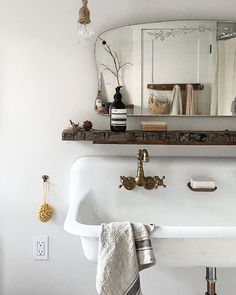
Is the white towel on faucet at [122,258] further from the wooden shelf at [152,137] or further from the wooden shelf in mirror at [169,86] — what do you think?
the wooden shelf in mirror at [169,86]

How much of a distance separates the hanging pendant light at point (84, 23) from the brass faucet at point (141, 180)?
0.58 meters

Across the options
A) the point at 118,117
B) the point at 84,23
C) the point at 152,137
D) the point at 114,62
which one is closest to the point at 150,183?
the point at 152,137

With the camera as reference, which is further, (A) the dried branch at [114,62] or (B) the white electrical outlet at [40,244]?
(B) the white electrical outlet at [40,244]

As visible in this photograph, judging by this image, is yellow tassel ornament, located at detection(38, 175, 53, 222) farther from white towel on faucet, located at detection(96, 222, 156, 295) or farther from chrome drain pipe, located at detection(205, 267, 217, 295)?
chrome drain pipe, located at detection(205, 267, 217, 295)

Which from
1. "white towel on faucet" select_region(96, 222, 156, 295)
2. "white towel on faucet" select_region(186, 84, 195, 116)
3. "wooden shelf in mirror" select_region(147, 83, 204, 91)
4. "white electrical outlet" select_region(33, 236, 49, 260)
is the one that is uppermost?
"wooden shelf in mirror" select_region(147, 83, 204, 91)

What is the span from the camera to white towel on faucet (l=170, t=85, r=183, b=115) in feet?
6.08

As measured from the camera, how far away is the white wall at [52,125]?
1.85 m

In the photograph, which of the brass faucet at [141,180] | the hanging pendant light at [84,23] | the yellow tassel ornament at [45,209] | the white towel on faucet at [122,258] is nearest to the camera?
the white towel on faucet at [122,258]

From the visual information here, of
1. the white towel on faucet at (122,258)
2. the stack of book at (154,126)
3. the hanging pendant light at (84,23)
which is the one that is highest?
the hanging pendant light at (84,23)

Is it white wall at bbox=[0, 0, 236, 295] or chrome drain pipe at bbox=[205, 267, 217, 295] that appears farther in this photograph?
white wall at bbox=[0, 0, 236, 295]

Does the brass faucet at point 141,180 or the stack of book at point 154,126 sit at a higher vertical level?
the stack of book at point 154,126

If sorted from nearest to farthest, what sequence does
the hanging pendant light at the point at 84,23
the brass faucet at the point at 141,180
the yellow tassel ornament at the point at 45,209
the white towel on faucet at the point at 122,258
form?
the white towel on faucet at the point at 122,258, the hanging pendant light at the point at 84,23, the brass faucet at the point at 141,180, the yellow tassel ornament at the point at 45,209

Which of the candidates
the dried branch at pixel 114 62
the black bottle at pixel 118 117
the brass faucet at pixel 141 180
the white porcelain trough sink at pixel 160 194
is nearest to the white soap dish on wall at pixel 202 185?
the white porcelain trough sink at pixel 160 194

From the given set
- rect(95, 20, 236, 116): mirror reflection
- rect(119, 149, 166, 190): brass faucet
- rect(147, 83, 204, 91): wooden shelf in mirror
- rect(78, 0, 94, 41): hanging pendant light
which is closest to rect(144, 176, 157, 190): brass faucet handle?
rect(119, 149, 166, 190): brass faucet
